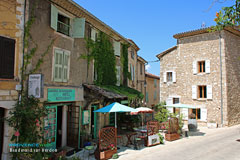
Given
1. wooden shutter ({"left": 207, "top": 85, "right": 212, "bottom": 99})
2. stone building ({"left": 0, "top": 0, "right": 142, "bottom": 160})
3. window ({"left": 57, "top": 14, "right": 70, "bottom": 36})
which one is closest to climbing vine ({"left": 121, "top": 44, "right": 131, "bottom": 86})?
stone building ({"left": 0, "top": 0, "right": 142, "bottom": 160})

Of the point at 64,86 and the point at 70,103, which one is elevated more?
the point at 64,86

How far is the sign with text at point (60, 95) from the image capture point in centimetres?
770

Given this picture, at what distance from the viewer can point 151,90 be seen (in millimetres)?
24969

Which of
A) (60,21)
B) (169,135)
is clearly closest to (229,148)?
(169,135)

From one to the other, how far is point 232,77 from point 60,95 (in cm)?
1546

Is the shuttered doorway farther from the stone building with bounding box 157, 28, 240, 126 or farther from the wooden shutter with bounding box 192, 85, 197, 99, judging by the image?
the wooden shutter with bounding box 192, 85, 197, 99

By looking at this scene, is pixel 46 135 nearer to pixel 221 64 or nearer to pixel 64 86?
pixel 64 86

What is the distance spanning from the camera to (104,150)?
754 centimetres

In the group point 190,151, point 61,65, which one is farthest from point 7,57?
point 190,151

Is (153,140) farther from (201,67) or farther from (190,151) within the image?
(201,67)

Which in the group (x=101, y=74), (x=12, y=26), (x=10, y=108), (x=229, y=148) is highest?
(x=12, y=26)

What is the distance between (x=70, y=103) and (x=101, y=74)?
3092mm

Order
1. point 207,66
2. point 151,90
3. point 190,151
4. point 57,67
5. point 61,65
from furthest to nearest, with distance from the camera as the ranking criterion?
point 151,90 < point 207,66 < point 190,151 < point 61,65 < point 57,67

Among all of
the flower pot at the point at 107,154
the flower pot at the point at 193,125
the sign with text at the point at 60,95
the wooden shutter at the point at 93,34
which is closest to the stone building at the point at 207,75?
the flower pot at the point at 193,125
